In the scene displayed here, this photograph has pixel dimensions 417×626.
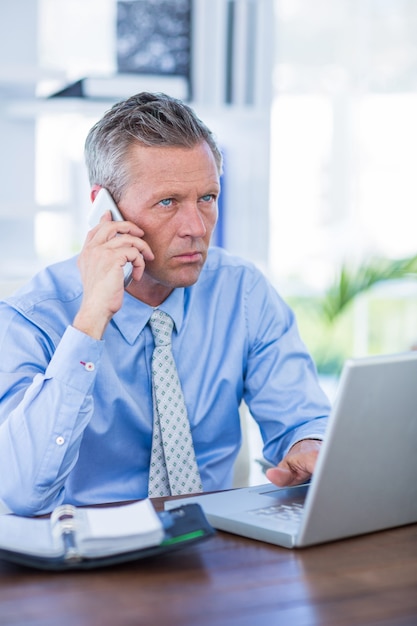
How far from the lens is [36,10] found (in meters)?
3.01

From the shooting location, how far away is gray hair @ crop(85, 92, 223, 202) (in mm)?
1812

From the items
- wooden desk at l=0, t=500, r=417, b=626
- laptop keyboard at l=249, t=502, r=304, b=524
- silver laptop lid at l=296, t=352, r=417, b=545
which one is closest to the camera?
wooden desk at l=0, t=500, r=417, b=626

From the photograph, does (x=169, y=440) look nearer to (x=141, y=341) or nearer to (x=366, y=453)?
(x=141, y=341)

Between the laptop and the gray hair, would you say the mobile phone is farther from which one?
the laptop

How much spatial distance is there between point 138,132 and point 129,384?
1.57ft

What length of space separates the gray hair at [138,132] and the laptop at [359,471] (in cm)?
76

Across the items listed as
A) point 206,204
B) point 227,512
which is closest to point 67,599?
point 227,512

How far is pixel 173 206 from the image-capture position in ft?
5.95

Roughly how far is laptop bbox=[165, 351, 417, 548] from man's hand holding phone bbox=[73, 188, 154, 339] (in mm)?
441

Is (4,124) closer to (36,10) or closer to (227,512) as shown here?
(36,10)

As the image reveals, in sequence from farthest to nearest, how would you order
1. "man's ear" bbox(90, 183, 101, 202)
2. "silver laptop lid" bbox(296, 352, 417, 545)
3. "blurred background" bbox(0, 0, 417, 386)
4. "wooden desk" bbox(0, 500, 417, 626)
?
"blurred background" bbox(0, 0, 417, 386) < "man's ear" bbox(90, 183, 101, 202) < "silver laptop lid" bbox(296, 352, 417, 545) < "wooden desk" bbox(0, 500, 417, 626)

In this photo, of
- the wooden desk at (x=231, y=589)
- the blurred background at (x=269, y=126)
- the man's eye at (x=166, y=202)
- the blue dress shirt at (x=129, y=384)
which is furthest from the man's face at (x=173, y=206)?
the wooden desk at (x=231, y=589)

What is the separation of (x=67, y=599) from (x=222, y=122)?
244 centimetres

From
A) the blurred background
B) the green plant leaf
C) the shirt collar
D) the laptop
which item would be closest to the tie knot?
the shirt collar
